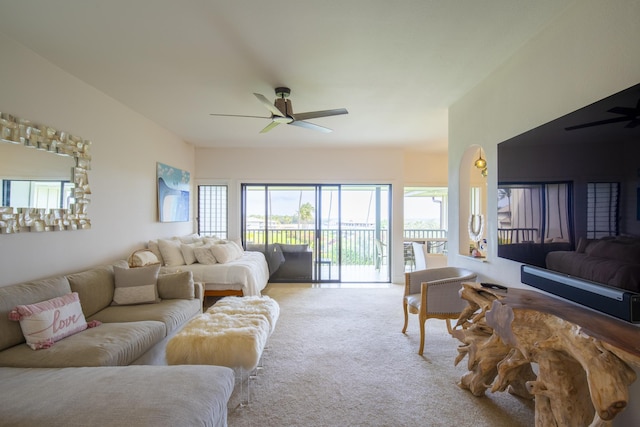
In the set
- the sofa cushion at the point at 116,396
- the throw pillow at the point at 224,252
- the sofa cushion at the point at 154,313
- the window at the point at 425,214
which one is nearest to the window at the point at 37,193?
the sofa cushion at the point at 154,313

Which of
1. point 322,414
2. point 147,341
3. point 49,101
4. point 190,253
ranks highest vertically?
point 49,101

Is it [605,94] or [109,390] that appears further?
[605,94]

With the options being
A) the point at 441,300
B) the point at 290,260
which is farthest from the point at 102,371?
the point at 290,260

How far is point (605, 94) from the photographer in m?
1.54

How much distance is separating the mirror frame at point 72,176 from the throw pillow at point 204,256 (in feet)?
4.48

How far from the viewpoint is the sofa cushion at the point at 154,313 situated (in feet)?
7.82

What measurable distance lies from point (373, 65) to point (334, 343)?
2.62 m

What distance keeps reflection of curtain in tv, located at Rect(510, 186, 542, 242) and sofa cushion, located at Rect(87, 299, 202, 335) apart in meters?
2.83

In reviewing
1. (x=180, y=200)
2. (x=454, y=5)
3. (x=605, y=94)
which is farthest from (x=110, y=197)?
(x=605, y=94)

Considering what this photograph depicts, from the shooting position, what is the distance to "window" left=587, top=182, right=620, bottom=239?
1.37 m

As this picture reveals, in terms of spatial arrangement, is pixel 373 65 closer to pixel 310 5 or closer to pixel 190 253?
pixel 310 5

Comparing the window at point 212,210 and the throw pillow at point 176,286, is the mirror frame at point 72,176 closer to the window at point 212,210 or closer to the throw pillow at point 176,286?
the throw pillow at point 176,286

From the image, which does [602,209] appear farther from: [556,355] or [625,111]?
[556,355]

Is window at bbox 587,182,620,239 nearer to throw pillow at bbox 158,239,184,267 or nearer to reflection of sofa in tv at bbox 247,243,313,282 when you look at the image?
throw pillow at bbox 158,239,184,267
